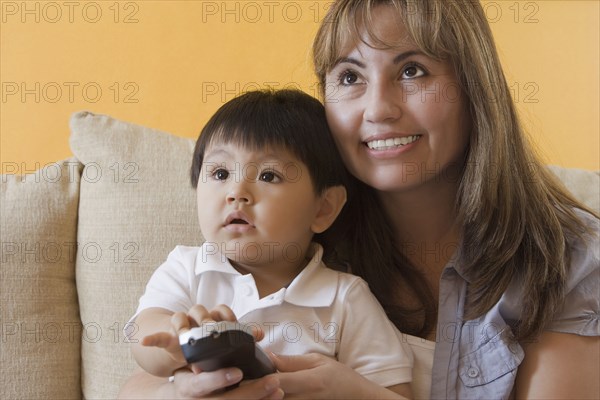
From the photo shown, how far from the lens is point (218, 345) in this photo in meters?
0.82

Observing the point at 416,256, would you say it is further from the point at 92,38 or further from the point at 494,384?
the point at 92,38

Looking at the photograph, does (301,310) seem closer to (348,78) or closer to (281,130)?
(281,130)

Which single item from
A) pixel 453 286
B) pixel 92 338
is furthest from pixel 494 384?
pixel 92 338

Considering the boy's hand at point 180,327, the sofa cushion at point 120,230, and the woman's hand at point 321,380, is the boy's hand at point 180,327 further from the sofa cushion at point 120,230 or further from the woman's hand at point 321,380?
the sofa cushion at point 120,230

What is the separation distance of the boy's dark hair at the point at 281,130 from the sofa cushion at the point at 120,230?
217 millimetres

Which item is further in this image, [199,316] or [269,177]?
[269,177]

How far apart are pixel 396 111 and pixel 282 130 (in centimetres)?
20

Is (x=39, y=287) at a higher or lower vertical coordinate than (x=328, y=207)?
lower

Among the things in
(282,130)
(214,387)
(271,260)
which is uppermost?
(282,130)

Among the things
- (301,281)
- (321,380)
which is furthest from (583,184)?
(321,380)

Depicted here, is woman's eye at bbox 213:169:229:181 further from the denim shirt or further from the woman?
the denim shirt

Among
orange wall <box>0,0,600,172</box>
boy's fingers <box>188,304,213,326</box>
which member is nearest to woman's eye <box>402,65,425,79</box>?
boy's fingers <box>188,304,213,326</box>

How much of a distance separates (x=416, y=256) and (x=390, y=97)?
35cm

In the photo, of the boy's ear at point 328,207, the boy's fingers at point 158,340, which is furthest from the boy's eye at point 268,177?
the boy's fingers at point 158,340
